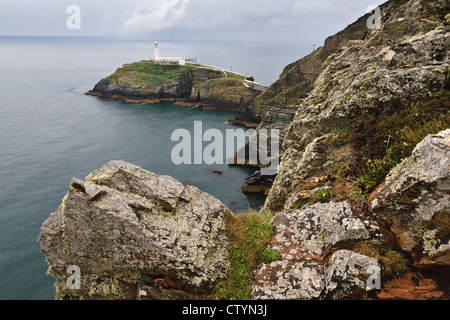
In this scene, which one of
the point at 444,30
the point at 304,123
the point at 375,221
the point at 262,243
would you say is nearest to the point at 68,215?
the point at 262,243

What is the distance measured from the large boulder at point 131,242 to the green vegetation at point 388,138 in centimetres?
455

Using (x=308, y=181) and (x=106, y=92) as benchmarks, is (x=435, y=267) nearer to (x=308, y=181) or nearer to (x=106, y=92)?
(x=308, y=181)

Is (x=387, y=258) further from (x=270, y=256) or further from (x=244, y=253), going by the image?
(x=244, y=253)

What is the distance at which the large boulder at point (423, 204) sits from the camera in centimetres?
534

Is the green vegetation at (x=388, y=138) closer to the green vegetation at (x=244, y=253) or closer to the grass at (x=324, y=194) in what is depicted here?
the grass at (x=324, y=194)

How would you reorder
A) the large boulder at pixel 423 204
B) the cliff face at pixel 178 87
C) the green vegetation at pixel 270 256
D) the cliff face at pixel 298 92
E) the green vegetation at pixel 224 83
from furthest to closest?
the green vegetation at pixel 224 83 < the cliff face at pixel 178 87 < the cliff face at pixel 298 92 < the green vegetation at pixel 270 256 < the large boulder at pixel 423 204

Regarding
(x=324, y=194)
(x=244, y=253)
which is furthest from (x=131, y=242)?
(x=324, y=194)

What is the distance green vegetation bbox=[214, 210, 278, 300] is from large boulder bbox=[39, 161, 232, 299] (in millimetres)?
279

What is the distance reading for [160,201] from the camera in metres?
8.69

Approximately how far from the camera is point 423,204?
18.5 feet

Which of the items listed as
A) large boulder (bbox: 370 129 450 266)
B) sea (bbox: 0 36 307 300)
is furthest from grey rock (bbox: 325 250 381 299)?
sea (bbox: 0 36 307 300)

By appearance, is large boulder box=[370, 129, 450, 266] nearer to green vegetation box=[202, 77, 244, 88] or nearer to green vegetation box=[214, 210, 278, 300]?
green vegetation box=[214, 210, 278, 300]

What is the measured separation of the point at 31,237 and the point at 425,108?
111 ft

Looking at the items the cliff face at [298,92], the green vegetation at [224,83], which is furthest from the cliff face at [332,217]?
the green vegetation at [224,83]
